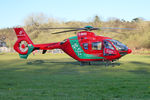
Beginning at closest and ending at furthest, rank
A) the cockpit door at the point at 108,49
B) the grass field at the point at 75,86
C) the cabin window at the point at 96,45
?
the grass field at the point at 75,86
the cockpit door at the point at 108,49
the cabin window at the point at 96,45

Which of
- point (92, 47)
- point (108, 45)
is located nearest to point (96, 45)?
point (92, 47)

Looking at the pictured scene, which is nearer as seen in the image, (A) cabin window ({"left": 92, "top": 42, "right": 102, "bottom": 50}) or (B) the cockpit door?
(B) the cockpit door

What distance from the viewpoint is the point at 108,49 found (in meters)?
22.0

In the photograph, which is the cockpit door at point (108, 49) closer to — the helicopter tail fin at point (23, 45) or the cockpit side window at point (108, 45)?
the cockpit side window at point (108, 45)

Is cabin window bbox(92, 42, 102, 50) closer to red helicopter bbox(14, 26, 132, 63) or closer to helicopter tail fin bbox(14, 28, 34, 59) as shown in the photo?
red helicopter bbox(14, 26, 132, 63)

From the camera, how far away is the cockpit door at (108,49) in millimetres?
21828

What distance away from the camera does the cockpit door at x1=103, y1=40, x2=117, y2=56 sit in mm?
21828

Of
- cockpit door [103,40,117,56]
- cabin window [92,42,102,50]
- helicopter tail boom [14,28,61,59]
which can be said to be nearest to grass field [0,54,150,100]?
cockpit door [103,40,117,56]

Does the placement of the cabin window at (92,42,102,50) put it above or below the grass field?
above

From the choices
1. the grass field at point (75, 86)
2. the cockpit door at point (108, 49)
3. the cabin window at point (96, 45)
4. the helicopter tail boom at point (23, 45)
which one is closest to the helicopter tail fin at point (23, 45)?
the helicopter tail boom at point (23, 45)

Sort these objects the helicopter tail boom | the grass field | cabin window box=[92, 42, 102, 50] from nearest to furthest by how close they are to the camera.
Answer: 1. the grass field
2. cabin window box=[92, 42, 102, 50]
3. the helicopter tail boom

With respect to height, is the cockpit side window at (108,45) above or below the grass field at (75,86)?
above

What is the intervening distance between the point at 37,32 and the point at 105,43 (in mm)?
123484

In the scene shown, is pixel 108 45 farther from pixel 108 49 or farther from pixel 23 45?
pixel 23 45
